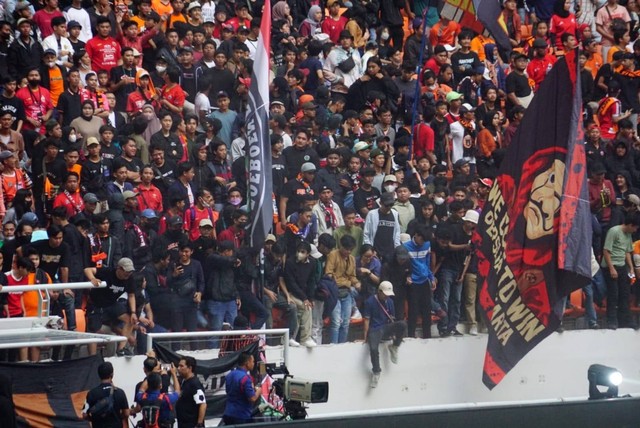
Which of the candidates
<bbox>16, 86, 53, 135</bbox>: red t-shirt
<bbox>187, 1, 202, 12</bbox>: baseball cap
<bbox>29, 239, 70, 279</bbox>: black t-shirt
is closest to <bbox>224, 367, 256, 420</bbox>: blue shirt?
<bbox>29, 239, 70, 279</bbox>: black t-shirt

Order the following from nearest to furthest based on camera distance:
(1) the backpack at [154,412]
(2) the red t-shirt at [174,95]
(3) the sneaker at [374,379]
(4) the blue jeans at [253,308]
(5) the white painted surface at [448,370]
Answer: (1) the backpack at [154,412] < (4) the blue jeans at [253,308] < (5) the white painted surface at [448,370] < (3) the sneaker at [374,379] < (2) the red t-shirt at [174,95]

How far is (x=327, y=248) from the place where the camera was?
16422 mm

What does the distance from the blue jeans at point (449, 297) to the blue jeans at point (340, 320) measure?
1288 mm

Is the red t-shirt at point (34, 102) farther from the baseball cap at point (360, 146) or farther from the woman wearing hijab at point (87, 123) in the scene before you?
the baseball cap at point (360, 146)

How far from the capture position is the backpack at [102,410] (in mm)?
12273

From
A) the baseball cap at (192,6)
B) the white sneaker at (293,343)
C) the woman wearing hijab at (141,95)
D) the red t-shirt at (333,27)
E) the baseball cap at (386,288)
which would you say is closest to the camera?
the white sneaker at (293,343)

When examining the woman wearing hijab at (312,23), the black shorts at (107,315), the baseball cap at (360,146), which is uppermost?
the woman wearing hijab at (312,23)

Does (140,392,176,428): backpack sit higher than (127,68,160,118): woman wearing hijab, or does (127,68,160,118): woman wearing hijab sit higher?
(127,68,160,118): woman wearing hijab

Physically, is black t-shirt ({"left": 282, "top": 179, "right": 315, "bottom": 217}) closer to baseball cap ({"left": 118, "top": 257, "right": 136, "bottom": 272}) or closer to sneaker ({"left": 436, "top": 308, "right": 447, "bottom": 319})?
sneaker ({"left": 436, "top": 308, "right": 447, "bottom": 319})

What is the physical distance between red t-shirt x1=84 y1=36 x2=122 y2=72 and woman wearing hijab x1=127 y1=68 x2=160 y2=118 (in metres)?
0.53

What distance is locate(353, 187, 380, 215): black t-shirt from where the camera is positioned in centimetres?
1773

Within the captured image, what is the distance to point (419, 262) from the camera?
16812mm

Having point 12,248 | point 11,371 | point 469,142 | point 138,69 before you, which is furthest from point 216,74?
point 11,371

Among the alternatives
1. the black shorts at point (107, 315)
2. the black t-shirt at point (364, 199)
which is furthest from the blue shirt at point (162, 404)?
the black t-shirt at point (364, 199)
